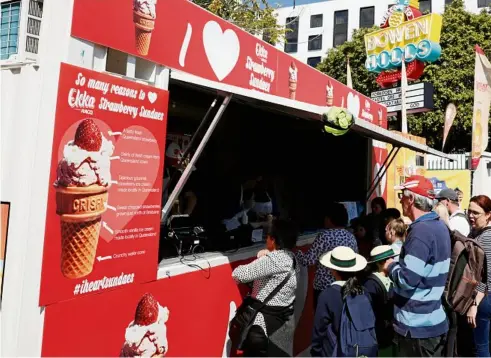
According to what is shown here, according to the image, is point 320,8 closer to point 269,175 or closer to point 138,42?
point 269,175

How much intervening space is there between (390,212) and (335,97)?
7.94 feet

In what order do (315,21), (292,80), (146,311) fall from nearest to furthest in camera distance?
(146,311), (292,80), (315,21)

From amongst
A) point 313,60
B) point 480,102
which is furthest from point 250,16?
point 313,60

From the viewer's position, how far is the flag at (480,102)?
9.02 meters

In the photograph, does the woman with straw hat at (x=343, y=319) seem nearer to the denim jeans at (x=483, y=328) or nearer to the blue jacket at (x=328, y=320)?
the blue jacket at (x=328, y=320)

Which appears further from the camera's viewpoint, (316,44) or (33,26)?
(316,44)

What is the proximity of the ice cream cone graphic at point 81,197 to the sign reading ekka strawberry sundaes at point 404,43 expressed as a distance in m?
11.8

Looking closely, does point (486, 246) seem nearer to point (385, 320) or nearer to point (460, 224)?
point (460, 224)

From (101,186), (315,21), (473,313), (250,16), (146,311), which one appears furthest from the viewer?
(315,21)

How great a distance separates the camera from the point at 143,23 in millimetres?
2922

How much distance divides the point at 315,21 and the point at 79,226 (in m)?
41.1

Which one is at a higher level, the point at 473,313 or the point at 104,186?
the point at 104,186

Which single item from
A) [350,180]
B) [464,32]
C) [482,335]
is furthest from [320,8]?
[482,335]

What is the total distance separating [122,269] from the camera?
2.68 meters
